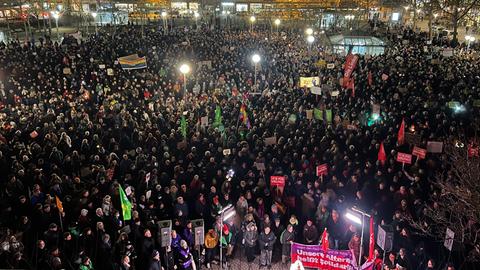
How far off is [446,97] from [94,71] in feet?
52.1

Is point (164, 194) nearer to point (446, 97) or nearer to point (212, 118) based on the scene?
point (212, 118)

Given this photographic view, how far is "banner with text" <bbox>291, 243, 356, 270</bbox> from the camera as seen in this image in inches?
333

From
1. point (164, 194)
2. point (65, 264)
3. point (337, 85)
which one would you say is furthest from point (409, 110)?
point (65, 264)

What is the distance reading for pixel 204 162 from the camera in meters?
12.1

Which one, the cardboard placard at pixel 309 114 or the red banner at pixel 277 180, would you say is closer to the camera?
the red banner at pixel 277 180

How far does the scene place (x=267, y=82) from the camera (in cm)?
2152

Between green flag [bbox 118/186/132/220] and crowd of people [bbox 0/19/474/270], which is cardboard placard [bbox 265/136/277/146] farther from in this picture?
green flag [bbox 118/186/132/220]

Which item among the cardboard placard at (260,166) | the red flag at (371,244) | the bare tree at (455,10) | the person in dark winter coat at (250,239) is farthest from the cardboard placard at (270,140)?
A: the bare tree at (455,10)

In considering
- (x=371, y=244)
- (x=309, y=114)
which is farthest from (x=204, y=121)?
(x=371, y=244)

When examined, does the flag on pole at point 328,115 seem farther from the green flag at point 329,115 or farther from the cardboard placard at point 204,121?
the cardboard placard at point 204,121

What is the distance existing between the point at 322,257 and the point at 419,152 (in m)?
4.90

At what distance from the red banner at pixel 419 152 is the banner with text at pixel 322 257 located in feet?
14.8

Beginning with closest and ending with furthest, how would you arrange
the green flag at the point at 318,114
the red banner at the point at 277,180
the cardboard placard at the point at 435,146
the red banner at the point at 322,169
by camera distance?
the red banner at the point at 277,180, the red banner at the point at 322,169, the cardboard placard at the point at 435,146, the green flag at the point at 318,114

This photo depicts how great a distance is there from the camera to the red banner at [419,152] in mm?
11609
